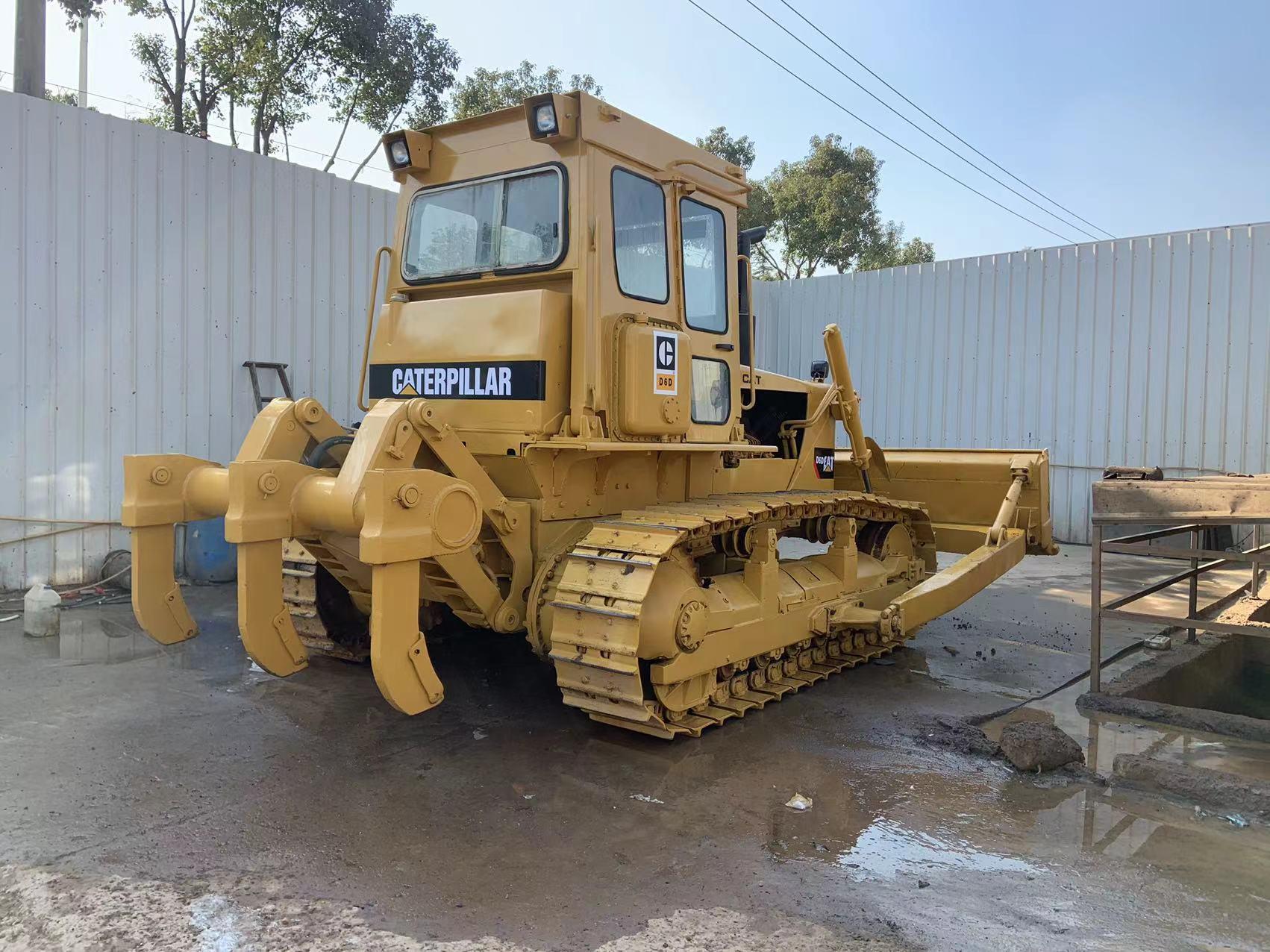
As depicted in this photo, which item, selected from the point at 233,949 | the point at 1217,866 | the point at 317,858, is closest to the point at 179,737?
the point at 317,858

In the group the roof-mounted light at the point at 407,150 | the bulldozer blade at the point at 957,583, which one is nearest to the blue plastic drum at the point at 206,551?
the roof-mounted light at the point at 407,150

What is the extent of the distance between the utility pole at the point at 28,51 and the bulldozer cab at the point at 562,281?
28.5 ft

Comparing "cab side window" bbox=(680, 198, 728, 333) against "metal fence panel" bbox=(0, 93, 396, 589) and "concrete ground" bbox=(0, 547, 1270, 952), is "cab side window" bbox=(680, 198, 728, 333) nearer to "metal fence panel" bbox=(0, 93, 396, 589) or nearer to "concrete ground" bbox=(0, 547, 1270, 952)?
"concrete ground" bbox=(0, 547, 1270, 952)

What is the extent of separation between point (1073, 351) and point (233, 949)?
12.8 meters

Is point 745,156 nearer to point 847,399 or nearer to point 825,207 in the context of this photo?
point 825,207

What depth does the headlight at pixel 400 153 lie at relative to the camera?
5469 millimetres

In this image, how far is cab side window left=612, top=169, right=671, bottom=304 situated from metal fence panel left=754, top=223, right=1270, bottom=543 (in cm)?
956

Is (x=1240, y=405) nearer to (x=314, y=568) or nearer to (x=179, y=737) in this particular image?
(x=314, y=568)

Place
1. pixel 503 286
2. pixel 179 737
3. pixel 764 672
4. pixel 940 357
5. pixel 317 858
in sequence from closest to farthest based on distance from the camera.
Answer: pixel 317 858 < pixel 179 737 < pixel 503 286 < pixel 764 672 < pixel 940 357

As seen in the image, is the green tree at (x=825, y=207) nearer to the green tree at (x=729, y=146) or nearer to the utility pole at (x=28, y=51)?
the green tree at (x=729, y=146)

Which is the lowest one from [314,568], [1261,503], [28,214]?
[314,568]

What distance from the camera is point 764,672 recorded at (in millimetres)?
5559

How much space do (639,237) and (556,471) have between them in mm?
1394

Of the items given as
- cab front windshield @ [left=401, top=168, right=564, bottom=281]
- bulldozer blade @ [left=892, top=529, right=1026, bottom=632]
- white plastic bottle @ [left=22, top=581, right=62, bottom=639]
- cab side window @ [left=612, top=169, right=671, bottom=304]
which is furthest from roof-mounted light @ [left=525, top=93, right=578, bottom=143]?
white plastic bottle @ [left=22, top=581, right=62, bottom=639]
